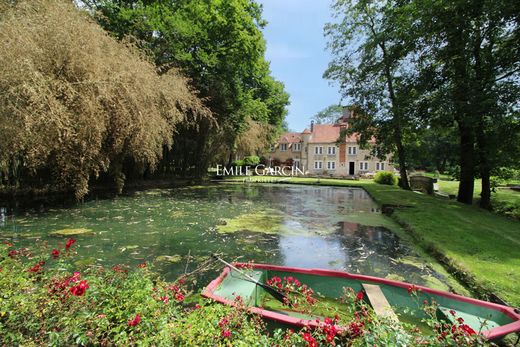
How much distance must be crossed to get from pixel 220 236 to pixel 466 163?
13.2 m

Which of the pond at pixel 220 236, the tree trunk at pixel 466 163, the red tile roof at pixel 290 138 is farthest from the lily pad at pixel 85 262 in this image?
the red tile roof at pixel 290 138

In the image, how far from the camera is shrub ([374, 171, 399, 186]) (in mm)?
25109

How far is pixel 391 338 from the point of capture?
5.82 ft

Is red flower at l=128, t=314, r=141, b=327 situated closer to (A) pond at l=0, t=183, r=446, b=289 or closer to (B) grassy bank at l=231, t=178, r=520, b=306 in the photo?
(A) pond at l=0, t=183, r=446, b=289

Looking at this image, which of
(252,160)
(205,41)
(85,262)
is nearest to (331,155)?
(252,160)

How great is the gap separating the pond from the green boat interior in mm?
1657

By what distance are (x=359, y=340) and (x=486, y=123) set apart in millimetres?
13446

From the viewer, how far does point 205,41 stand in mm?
17062

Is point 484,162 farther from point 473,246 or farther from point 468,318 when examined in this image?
point 468,318

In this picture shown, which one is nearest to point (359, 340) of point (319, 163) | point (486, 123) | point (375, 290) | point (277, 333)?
point (277, 333)

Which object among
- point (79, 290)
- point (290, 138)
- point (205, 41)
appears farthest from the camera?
point (290, 138)

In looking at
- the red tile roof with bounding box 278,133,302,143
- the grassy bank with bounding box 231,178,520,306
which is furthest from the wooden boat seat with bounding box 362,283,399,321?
the red tile roof with bounding box 278,133,302,143

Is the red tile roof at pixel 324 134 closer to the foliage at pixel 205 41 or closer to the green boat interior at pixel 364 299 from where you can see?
the foliage at pixel 205 41

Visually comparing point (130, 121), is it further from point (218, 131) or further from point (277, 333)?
point (218, 131)
